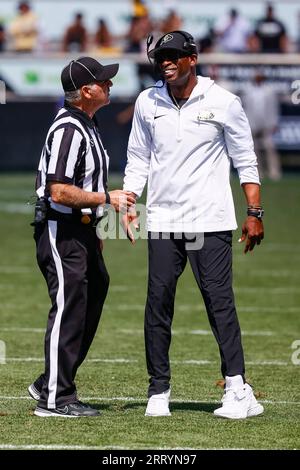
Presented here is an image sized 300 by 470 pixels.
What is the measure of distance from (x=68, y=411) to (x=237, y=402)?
0.97 metres

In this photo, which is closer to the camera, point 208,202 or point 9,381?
point 208,202

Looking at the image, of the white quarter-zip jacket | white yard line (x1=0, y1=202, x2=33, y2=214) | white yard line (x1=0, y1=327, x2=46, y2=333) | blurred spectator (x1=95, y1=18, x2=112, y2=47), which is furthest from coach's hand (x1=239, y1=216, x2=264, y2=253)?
blurred spectator (x1=95, y1=18, x2=112, y2=47)

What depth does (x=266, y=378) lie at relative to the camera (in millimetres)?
9289

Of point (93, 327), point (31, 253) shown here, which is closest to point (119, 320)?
point (93, 327)

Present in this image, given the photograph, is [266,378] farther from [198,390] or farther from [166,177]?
[166,177]

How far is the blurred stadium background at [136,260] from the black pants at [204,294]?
0.33 m

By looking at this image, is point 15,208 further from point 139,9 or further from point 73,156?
point 73,156

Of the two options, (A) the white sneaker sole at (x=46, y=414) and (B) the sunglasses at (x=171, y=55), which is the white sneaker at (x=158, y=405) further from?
(B) the sunglasses at (x=171, y=55)

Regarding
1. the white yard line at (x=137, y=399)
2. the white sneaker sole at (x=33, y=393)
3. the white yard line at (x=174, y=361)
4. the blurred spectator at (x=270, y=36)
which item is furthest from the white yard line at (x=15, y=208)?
the white sneaker sole at (x=33, y=393)

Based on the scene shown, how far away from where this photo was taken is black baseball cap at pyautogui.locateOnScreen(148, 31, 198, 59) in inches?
306

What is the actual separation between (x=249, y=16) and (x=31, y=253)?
44.2 ft

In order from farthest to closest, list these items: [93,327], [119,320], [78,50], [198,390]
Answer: [78,50], [119,320], [198,390], [93,327]

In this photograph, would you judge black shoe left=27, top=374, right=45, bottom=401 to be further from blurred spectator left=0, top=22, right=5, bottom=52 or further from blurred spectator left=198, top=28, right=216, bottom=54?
blurred spectator left=0, top=22, right=5, bottom=52
